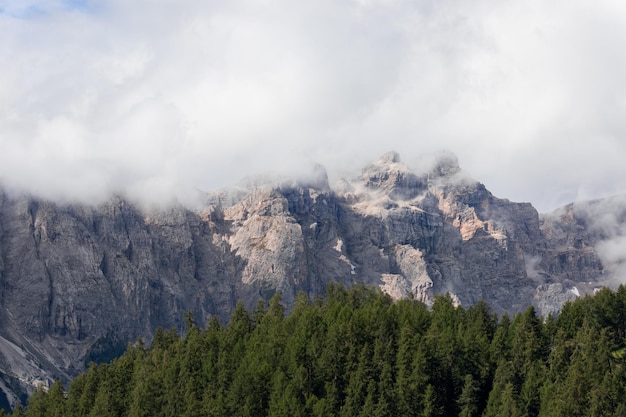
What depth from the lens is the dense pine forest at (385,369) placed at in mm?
148875

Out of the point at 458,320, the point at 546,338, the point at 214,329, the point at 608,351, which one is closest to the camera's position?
the point at 608,351

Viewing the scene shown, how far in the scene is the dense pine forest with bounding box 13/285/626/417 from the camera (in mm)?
148875

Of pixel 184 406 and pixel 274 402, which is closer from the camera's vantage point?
pixel 274 402

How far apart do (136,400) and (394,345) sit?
42.2 meters

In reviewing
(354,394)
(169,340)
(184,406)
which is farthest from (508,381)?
(169,340)

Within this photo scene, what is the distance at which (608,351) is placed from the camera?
5960 inches

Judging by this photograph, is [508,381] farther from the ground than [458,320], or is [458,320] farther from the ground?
[458,320]

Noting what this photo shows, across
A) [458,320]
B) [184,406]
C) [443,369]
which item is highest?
[458,320]

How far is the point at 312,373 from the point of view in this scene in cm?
16450

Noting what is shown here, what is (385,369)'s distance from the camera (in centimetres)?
15762

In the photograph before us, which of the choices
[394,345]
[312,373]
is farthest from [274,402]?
[394,345]

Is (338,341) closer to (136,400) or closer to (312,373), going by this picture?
(312,373)

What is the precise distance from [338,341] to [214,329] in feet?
116

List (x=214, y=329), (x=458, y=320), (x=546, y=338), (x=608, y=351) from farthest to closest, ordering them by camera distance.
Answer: (x=214, y=329)
(x=458, y=320)
(x=546, y=338)
(x=608, y=351)
